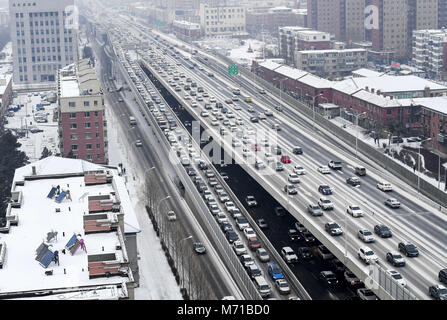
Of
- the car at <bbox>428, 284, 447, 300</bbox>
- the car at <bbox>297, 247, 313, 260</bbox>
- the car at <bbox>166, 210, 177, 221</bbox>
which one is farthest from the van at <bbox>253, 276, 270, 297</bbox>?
the car at <bbox>166, 210, 177, 221</bbox>

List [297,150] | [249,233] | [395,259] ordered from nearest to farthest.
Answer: [395,259] → [249,233] → [297,150]

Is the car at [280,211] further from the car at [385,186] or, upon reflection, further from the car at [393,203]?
the car at [393,203]

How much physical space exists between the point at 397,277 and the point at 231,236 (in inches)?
430

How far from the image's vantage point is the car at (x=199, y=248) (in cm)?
3478

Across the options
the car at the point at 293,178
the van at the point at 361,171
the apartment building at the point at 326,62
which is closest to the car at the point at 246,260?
the car at the point at 293,178

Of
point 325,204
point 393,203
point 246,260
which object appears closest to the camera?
point 246,260

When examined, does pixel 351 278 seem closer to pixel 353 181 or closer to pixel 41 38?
pixel 353 181

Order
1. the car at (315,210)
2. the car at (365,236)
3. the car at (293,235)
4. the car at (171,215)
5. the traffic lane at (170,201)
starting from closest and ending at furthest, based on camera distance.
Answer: the car at (365,236) < the traffic lane at (170,201) < the car at (315,210) < the car at (293,235) < the car at (171,215)

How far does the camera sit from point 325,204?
116ft

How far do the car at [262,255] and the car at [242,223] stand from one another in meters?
3.65

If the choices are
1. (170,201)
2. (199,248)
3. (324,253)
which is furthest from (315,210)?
(170,201)

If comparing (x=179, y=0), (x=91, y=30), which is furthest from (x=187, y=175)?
(x=179, y=0)

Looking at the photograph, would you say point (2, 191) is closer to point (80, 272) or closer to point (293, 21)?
point (80, 272)

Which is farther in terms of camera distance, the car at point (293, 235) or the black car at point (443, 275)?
the car at point (293, 235)
